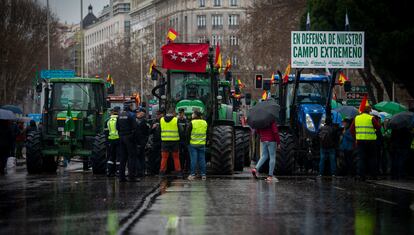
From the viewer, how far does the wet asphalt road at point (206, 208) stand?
579 inches

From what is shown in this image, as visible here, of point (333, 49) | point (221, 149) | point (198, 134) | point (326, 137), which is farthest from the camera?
point (333, 49)

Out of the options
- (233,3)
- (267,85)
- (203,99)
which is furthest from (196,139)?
(233,3)

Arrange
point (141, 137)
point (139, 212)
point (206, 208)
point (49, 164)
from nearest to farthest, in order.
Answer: point (139, 212) < point (206, 208) < point (141, 137) < point (49, 164)

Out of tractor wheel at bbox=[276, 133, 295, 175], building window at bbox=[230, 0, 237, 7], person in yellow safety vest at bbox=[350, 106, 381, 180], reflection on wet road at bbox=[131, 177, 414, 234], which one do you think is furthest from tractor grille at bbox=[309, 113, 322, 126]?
building window at bbox=[230, 0, 237, 7]

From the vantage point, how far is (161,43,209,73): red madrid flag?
30484 mm

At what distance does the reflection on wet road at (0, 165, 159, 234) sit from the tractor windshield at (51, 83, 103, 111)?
17.2 ft

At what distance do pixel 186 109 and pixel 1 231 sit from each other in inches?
628

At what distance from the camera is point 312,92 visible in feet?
104

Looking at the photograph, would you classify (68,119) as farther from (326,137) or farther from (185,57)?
(326,137)

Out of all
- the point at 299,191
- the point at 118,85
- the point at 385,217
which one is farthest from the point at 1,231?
the point at 118,85

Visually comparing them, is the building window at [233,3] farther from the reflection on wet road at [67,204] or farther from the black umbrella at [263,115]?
the black umbrella at [263,115]

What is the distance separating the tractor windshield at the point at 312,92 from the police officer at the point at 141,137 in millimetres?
5250

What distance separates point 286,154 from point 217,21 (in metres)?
130

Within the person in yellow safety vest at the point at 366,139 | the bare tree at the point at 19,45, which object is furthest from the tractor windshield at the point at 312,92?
the bare tree at the point at 19,45
